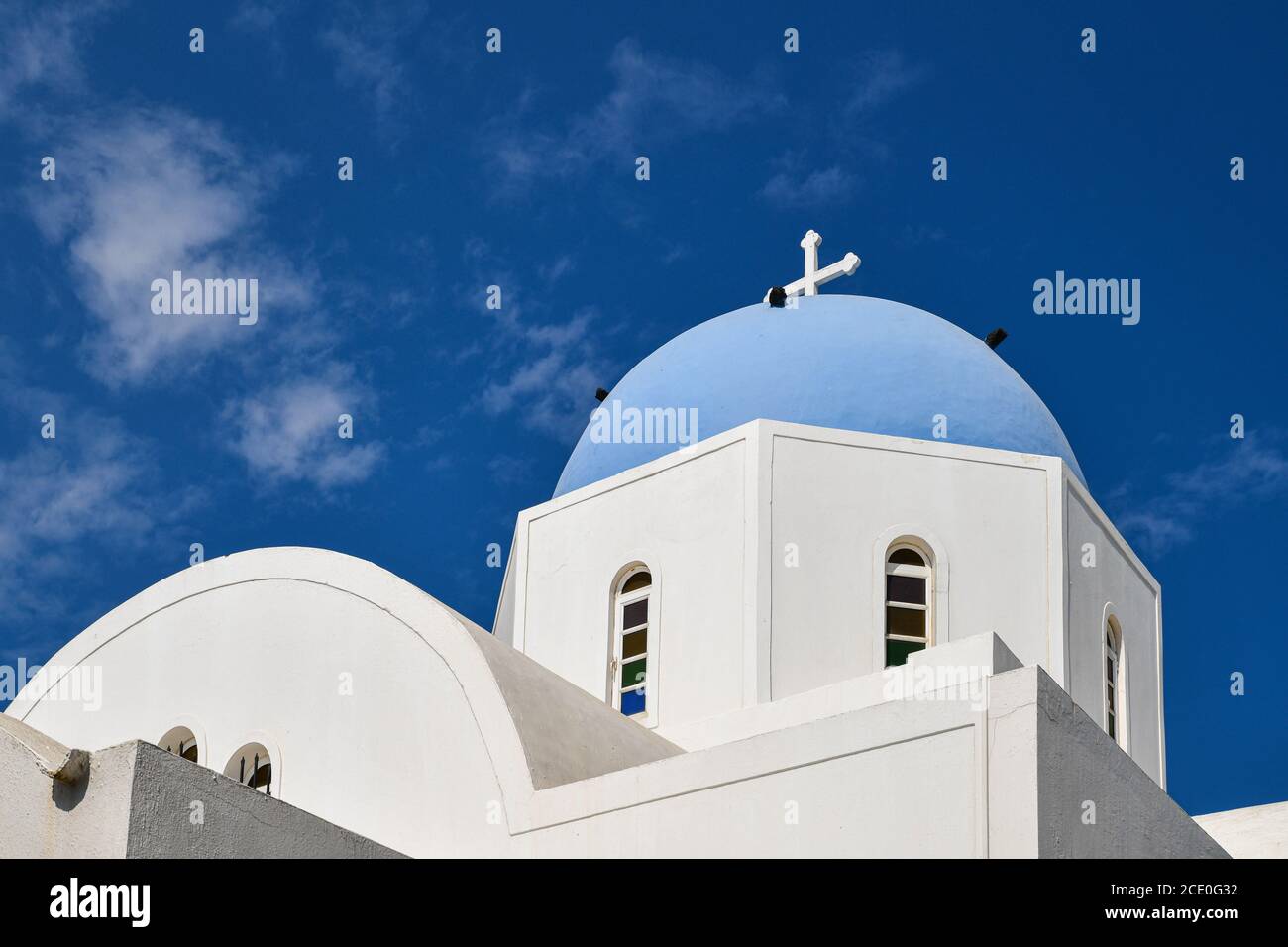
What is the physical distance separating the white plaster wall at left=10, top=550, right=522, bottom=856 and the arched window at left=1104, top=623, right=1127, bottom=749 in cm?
494

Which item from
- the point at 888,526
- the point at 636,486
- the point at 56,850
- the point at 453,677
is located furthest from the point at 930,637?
the point at 56,850

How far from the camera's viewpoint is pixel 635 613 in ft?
44.7

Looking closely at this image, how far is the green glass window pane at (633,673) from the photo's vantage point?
526 inches

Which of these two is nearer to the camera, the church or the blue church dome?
the church

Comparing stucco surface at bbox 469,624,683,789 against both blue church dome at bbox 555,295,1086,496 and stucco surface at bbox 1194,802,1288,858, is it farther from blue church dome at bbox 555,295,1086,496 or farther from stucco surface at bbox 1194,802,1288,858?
stucco surface at bbox 1194,802,1288,858

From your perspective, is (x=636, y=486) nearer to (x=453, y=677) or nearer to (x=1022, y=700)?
(x=453, y=677)

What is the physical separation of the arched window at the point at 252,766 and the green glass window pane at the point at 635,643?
275 cm

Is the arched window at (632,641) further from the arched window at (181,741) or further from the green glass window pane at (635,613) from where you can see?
the arched window at (181,741)

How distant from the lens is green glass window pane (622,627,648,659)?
13445mm

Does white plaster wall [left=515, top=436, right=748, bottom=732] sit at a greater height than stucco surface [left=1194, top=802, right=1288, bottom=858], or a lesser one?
greater

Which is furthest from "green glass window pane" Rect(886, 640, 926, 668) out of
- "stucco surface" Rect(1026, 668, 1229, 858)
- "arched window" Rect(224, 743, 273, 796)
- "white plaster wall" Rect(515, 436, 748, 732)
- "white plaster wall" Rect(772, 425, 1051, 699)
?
"arched window" Rect(224, 743, 273, 796)

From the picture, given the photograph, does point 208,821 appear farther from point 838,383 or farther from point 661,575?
point 838,383

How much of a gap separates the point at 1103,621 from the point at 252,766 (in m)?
5.80
